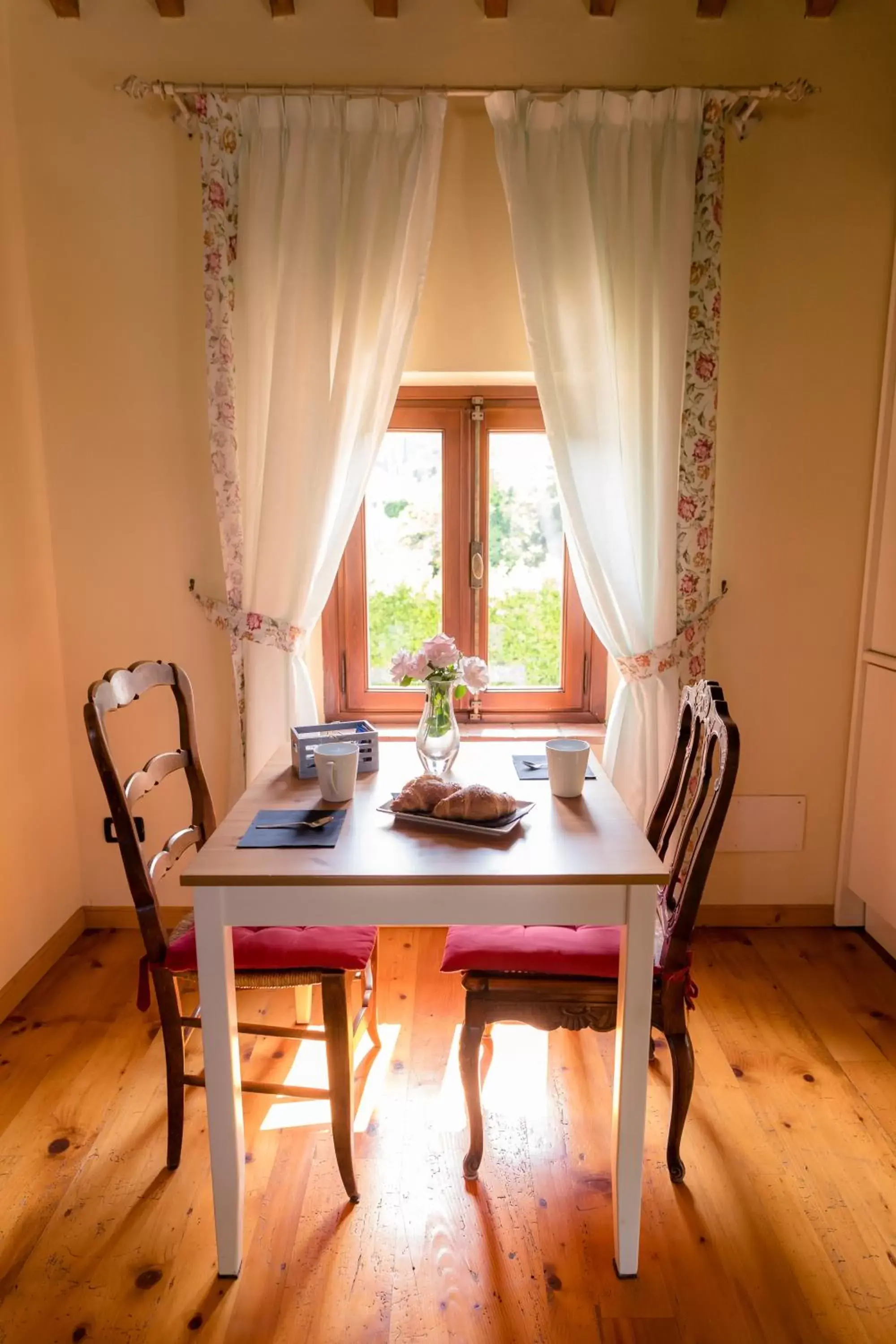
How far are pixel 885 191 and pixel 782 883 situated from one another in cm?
208

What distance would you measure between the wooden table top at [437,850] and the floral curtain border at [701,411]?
0.88m

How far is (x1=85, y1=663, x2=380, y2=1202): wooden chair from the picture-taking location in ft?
5.10

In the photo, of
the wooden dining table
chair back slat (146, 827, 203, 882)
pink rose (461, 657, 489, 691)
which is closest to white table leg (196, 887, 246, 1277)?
the wooden dining table

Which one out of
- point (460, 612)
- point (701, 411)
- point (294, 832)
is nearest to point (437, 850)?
point (294, 832)

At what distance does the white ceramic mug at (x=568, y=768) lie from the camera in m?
1.69

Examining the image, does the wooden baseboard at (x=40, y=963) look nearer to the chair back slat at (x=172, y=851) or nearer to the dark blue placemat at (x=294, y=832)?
the chair back slat at (x=172, y=851)

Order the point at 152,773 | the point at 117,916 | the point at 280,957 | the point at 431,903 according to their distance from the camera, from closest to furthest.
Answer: the point at 431,903 → the point at 280,957 → the point at 152,773 → the point at 117,916

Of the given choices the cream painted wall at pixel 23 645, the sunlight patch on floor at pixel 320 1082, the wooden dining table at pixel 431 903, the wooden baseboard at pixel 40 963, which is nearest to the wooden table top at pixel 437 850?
the wooden dining table at pixel 431 903

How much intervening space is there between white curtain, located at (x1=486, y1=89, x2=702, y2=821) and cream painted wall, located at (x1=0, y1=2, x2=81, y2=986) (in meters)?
1.38

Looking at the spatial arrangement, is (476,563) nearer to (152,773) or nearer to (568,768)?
(568,768)

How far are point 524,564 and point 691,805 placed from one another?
1.41m

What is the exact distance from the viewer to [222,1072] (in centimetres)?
142

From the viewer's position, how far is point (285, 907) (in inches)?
54.5

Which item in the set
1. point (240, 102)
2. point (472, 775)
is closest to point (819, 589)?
point (472, 775)
